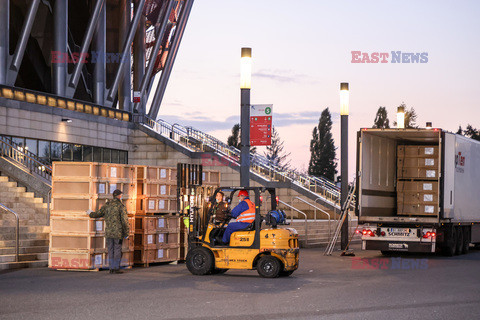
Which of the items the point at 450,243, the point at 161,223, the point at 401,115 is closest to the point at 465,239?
the point at 450,243

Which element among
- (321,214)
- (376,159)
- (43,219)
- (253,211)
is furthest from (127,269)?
(321,214)

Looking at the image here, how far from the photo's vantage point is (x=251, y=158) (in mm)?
42906

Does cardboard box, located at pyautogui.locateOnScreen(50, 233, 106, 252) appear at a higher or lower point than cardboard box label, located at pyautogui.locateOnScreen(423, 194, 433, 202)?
lower

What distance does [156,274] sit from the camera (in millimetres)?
16875

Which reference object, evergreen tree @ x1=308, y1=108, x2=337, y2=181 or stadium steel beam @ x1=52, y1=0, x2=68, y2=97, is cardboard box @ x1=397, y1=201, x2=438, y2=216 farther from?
evergreen tree @ x1=308, y1=108, x2=337, y2=181

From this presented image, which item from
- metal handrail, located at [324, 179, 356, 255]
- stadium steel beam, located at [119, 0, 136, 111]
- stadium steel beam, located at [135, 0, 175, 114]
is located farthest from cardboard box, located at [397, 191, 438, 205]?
stadium steel beam, located at [135, 0, 175, 114]

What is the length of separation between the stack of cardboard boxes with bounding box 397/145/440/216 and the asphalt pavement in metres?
3.81

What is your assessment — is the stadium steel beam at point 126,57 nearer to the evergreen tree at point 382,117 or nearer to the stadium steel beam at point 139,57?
the stadium steel beam at point 139,57

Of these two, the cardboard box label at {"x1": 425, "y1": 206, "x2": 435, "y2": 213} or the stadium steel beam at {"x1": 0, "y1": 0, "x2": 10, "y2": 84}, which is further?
the stadium steel beam at {"x1": 0, "y1": 0, "x2": 10, "y2": 84}

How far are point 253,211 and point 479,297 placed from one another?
5.08 meters

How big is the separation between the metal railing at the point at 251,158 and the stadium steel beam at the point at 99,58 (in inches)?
180

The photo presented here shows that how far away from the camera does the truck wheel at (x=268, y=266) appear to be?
1617 centimetres

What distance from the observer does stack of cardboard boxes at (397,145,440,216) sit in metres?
22.6

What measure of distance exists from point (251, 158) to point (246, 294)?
97.7 feet
